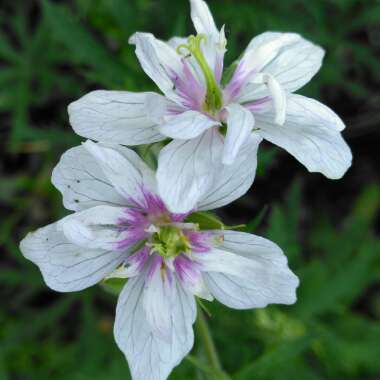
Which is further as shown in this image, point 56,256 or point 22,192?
point 22,192

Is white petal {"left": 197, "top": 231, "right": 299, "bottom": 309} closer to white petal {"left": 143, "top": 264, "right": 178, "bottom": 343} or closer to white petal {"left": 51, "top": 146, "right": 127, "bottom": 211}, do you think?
white petal {"left": 143, "top": 264, "right": 178, "bottom": 343}

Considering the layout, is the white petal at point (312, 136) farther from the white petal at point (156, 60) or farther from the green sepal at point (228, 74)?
the white petal at point (156, 60)

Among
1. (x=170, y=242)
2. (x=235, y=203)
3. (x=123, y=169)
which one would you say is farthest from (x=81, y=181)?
(x=235, y=203)

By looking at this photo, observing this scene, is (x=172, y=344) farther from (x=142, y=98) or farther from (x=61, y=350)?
(x=61, y=350)

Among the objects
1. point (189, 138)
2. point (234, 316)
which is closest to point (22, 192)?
point (234, 316)

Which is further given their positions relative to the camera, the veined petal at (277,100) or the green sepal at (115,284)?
the green sepal at (115,284)

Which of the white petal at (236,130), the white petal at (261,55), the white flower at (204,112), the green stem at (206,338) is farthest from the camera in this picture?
the green stem at (206,338)

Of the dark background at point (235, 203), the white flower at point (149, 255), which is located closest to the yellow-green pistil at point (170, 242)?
the white flower at point (149, 255)

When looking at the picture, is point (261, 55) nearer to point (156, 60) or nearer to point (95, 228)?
point (156, 60)
